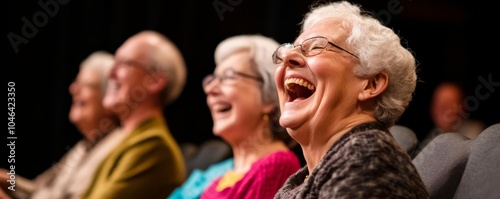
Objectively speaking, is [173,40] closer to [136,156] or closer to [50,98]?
[50,98]

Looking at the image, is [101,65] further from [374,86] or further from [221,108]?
[374,86]

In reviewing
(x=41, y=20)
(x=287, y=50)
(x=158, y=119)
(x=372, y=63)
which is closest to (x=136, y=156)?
(x=158, y=119)

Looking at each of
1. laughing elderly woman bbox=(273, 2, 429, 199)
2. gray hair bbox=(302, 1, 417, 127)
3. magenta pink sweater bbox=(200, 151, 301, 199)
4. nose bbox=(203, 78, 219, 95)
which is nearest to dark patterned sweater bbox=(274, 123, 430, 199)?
laughing elderly woman bbox=(273, 2, 429, 199)

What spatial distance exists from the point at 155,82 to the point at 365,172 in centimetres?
Answer: 202

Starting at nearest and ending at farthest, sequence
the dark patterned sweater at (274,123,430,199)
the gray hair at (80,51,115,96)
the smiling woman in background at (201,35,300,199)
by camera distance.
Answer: the dark patterned sweater at (274,123,430,199) < the smiling woman in background at (201,35,300,199) < the gray hair at (80,51,115,96)

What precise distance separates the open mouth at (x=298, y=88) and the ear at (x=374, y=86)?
0.13 meters

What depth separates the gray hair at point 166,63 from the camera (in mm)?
3289

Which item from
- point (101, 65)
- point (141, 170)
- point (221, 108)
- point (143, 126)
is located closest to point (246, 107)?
point (221, 108)

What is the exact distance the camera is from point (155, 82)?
129 inches

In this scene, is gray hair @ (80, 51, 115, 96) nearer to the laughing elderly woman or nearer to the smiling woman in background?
the smiling woman in background

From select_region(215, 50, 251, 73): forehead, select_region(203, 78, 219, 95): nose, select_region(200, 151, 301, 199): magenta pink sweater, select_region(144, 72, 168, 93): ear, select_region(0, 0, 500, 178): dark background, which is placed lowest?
select_region(0, 0, 500, 178): dark background

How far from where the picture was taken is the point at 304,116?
1713 mm

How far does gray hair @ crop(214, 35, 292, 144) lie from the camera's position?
2514mm

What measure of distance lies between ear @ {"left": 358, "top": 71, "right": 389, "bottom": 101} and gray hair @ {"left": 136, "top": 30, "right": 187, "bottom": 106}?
1.74 m
